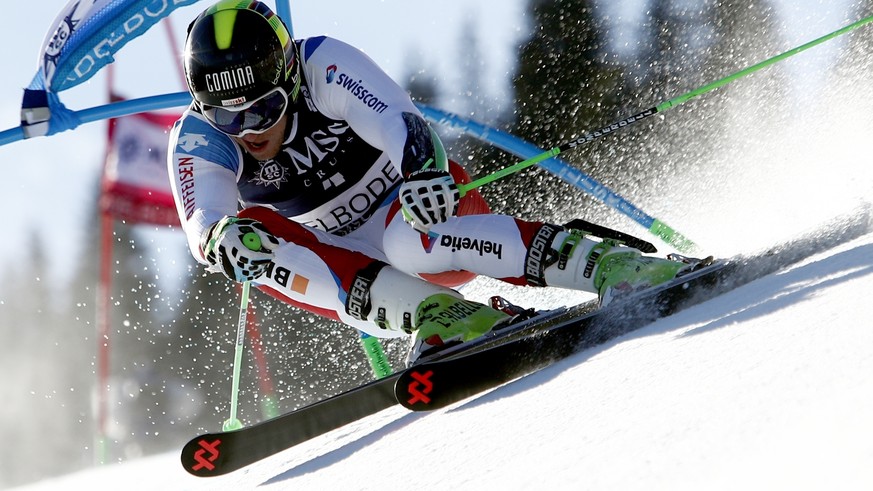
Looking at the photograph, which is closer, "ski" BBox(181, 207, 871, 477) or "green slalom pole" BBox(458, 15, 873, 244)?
"ski" BBox(181, 207, 871, 477)

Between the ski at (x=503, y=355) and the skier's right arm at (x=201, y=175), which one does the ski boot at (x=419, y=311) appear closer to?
the ski at (x=503, y=355)

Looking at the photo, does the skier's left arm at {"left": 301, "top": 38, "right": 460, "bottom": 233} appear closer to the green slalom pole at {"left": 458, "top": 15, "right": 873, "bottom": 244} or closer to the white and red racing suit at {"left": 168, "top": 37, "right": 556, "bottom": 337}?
the white and red racing suit at {"left": 168, "top": 37, "right": 556, "bottom": 337}

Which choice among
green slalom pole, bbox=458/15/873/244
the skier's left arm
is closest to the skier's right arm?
the skier's left arm

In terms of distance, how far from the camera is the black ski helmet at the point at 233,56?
3.43 metres

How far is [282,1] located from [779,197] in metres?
2.92

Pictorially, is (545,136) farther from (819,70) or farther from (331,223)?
(331,223)

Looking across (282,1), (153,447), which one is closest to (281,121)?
(282,1)

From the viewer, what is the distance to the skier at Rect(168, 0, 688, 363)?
3.21 m

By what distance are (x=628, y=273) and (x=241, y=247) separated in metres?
1.19

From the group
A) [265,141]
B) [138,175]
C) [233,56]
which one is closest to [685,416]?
[233,56]

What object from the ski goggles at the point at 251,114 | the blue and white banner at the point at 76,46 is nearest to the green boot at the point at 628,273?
the ski goggles at the point at 251,114

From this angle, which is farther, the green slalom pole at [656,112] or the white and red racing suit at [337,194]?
the green slalom pole at [656,112]

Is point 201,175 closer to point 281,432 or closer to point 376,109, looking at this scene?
point 376,109

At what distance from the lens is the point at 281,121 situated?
3662 mm
